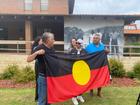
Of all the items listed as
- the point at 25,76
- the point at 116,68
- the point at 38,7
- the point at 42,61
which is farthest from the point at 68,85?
the point at 38,7

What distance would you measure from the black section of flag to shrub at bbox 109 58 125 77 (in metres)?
6.42

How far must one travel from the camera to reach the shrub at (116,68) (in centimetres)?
1756

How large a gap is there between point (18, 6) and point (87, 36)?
345 inches

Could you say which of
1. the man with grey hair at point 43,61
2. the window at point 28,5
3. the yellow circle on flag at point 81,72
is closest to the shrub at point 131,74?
the yellow circle on flag at point 81,72

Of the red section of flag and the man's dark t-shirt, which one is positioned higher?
the man's dark t-shirt

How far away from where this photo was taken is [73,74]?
986cm

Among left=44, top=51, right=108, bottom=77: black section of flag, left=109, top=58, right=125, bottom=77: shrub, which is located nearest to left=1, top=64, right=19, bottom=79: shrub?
left=109, top=58, right=125, bottom=77: shrub

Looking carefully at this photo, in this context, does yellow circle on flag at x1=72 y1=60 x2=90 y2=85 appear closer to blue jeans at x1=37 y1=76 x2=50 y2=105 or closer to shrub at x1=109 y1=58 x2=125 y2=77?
blue jeans at x1=37 y1=76 x2=50 y2=105

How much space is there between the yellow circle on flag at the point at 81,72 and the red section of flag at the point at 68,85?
116 mm

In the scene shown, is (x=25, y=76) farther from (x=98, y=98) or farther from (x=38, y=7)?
(x=38, y=7)

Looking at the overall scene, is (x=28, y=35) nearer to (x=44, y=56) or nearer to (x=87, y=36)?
(x=87, y=36)

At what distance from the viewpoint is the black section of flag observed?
887 centimetres

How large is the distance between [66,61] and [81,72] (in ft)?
2.30

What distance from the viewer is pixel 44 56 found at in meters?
8.51
